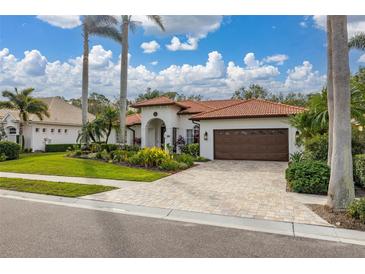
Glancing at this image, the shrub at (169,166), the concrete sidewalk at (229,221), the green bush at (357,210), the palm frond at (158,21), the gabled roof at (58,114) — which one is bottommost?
the concrete sidewalk at (229,221)

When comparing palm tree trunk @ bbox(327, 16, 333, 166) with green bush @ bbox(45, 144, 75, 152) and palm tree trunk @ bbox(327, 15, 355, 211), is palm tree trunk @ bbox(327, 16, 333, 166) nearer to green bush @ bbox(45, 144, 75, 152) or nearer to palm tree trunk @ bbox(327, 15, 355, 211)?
palm tree trunk @ bbox(327, 15, 355, 211)

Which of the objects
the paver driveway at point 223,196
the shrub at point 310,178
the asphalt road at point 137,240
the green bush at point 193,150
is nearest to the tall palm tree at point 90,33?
the green bush at point 193,150

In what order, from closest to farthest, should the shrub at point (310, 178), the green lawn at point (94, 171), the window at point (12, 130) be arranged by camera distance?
the shrub at point (310, 178) < the green lawn at point (94, 171) < the window at point (12, 130)

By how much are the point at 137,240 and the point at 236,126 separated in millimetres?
14309

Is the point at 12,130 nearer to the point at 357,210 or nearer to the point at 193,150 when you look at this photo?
the point at 193,150

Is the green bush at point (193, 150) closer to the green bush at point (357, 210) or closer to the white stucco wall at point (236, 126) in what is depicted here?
the white stucco wall at point (236, 126)

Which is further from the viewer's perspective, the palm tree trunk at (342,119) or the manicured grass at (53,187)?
the manicured grass at (53,187)

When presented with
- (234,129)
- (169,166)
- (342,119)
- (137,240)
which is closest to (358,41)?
(234,129)

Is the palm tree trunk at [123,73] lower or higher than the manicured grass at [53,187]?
higher

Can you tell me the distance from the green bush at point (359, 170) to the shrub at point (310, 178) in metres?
1.07

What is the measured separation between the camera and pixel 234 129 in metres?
18.0

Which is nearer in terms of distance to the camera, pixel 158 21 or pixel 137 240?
pixel 137 240

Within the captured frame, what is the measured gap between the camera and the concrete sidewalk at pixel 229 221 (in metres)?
4.96

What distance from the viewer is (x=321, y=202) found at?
7.23m
